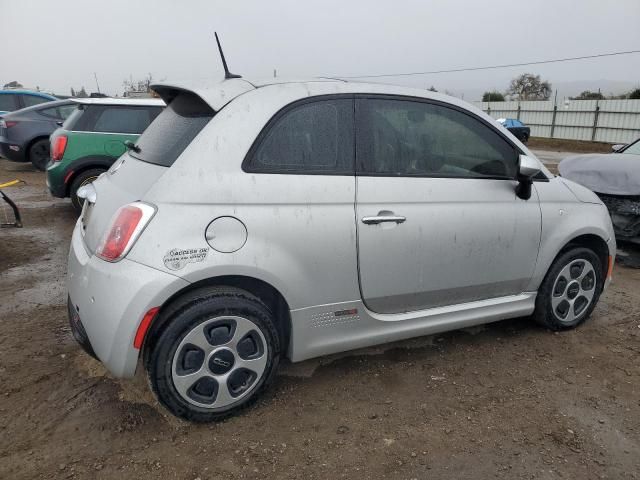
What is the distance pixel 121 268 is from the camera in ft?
7.31

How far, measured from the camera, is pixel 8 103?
12188 mm

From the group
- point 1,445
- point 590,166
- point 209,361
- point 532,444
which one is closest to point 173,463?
point 209,361

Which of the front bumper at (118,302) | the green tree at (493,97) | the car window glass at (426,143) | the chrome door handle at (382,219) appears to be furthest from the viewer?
the green tree at (493,97)

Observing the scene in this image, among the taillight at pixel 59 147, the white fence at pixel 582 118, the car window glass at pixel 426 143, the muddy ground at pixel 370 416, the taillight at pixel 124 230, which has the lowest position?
the white fence at pixel 582 118

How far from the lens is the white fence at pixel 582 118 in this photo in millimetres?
23344

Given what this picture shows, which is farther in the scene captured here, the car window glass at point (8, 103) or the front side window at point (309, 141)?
the car window glass at point (8, 103)

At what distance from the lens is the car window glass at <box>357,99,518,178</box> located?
2.74 metres

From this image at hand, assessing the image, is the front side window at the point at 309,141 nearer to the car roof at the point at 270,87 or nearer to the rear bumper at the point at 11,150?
the car roof at the point at 270,87

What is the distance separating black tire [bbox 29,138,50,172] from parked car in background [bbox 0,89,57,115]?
95.5 inches

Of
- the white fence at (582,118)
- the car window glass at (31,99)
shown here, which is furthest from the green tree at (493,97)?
the car window glass at (31,99)

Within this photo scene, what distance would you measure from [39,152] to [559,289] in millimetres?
10322

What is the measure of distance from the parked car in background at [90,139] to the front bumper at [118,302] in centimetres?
444

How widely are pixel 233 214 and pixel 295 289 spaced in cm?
50

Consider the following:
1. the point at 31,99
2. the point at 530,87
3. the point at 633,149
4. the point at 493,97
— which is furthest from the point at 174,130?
the point at 530,87
